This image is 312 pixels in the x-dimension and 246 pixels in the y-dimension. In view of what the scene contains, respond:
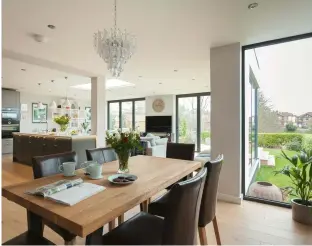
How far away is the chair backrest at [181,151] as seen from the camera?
120 inches

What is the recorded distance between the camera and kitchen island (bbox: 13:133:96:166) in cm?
476

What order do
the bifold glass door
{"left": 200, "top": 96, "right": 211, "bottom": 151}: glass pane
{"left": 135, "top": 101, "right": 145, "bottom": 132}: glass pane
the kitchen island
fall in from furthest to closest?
the bifold glass door < {"left": 135, "top": 101, "right": 145, "bottom": 132}: glass pane < {"left": 200, "top": 96, "right": 211, "bottom": 151}: glass pane < the kitchen island

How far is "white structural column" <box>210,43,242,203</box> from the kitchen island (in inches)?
121

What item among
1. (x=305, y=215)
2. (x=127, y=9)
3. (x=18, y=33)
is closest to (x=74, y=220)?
(x=127, y=9)

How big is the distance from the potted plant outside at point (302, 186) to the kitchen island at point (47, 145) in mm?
4082

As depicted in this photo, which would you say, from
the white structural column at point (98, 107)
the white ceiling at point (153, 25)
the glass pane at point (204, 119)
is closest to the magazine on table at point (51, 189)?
the white ceiling at point (153, 25)

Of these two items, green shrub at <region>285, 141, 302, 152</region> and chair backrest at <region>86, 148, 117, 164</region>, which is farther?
green shrub at <region>285, 141, 302, 152</region>

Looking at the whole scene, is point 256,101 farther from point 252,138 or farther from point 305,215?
point 305,215

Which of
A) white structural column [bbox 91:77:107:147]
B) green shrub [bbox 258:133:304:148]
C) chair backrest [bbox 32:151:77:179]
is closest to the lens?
chair backrest [bbox 32:151:77:179]

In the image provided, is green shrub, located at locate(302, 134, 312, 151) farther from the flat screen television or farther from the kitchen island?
the flat screen television

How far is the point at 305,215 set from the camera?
97.0 inches

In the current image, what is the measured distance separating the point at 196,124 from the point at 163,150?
7.92 feet

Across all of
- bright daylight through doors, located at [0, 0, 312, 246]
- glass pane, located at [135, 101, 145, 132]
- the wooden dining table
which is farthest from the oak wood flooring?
glass pane, located at [135, 101, 145, 132]

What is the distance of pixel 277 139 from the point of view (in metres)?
3.18
